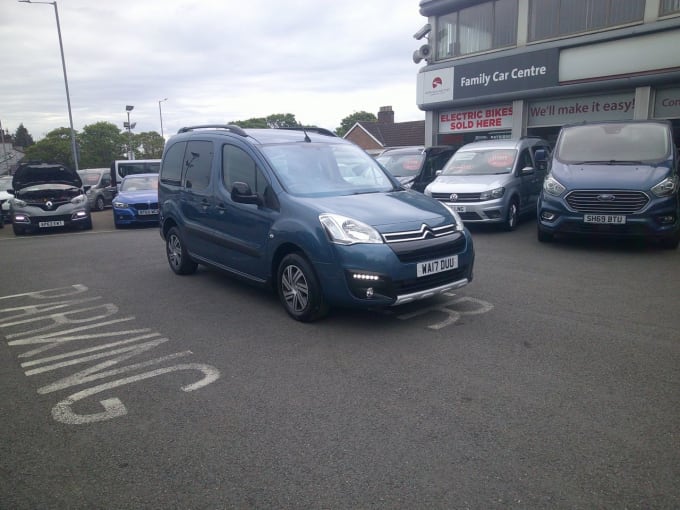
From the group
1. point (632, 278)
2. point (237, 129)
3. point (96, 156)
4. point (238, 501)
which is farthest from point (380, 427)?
point (96, 156)

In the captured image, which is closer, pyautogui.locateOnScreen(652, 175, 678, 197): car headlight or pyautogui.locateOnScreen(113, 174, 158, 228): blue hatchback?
pyautogui.locateOnScreen(652, 175, 678, 197): car headlight

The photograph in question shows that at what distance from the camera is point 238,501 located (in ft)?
8.86

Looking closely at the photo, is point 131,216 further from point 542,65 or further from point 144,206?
point 542,65

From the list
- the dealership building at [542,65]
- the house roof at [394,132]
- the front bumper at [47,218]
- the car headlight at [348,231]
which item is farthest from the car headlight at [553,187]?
the house roof at [394,132]

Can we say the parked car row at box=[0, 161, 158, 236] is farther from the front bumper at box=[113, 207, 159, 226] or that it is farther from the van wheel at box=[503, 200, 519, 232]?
the van wheel at box=[503, 200, 519, 232]

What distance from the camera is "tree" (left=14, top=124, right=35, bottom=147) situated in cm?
14400

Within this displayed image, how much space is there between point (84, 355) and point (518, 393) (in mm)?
3733

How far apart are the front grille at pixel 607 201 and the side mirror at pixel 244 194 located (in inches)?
209

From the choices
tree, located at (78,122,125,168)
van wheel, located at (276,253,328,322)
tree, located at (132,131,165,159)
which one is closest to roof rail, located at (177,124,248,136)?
van wheel, located at (276,253,328,322)

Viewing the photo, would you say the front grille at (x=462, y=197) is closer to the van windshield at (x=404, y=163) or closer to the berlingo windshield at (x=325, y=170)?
the van windshield at (x=404, y=163)

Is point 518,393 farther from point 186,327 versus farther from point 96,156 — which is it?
point 96,156

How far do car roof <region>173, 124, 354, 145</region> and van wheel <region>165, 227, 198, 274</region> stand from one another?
1477mm

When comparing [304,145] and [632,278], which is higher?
[304,145]

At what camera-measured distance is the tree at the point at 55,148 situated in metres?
76.7
